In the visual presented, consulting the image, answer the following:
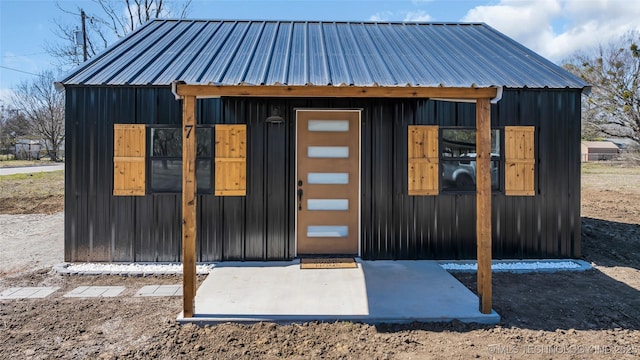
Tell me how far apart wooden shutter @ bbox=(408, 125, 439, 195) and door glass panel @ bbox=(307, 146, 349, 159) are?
962 mm

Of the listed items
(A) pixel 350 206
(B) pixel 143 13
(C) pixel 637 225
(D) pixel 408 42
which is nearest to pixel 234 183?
(A) pixel 350 206

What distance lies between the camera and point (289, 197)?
5.23 meters

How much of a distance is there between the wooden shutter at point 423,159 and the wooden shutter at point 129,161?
3.86m

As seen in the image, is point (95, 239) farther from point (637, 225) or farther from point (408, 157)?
point (637, 225)

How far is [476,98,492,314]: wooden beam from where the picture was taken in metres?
3.49

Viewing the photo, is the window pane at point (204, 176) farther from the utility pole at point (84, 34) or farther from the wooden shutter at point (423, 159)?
the utility pole at point (84, 34)

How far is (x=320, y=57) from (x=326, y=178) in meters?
1.76

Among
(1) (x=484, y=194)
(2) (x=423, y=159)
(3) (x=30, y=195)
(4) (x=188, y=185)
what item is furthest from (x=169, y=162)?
(3) (x=30, y=195)

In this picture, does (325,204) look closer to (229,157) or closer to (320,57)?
(229,157)

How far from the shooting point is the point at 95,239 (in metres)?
5.17

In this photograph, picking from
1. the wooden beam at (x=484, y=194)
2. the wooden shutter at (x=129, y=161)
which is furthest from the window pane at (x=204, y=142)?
the wooden beam at (x=484, y=194)

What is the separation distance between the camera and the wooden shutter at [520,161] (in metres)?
5.36

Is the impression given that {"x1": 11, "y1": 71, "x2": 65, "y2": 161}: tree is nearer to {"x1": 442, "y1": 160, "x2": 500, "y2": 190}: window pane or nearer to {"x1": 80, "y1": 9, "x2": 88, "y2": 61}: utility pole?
{"x1": 80, "y1": 9, "x2": 88, "y2": 61}: utility pole

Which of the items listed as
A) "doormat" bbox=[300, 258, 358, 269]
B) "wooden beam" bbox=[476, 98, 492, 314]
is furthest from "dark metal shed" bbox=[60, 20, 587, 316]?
"wooden beam" bbox=[476, 98, 492, 314]
